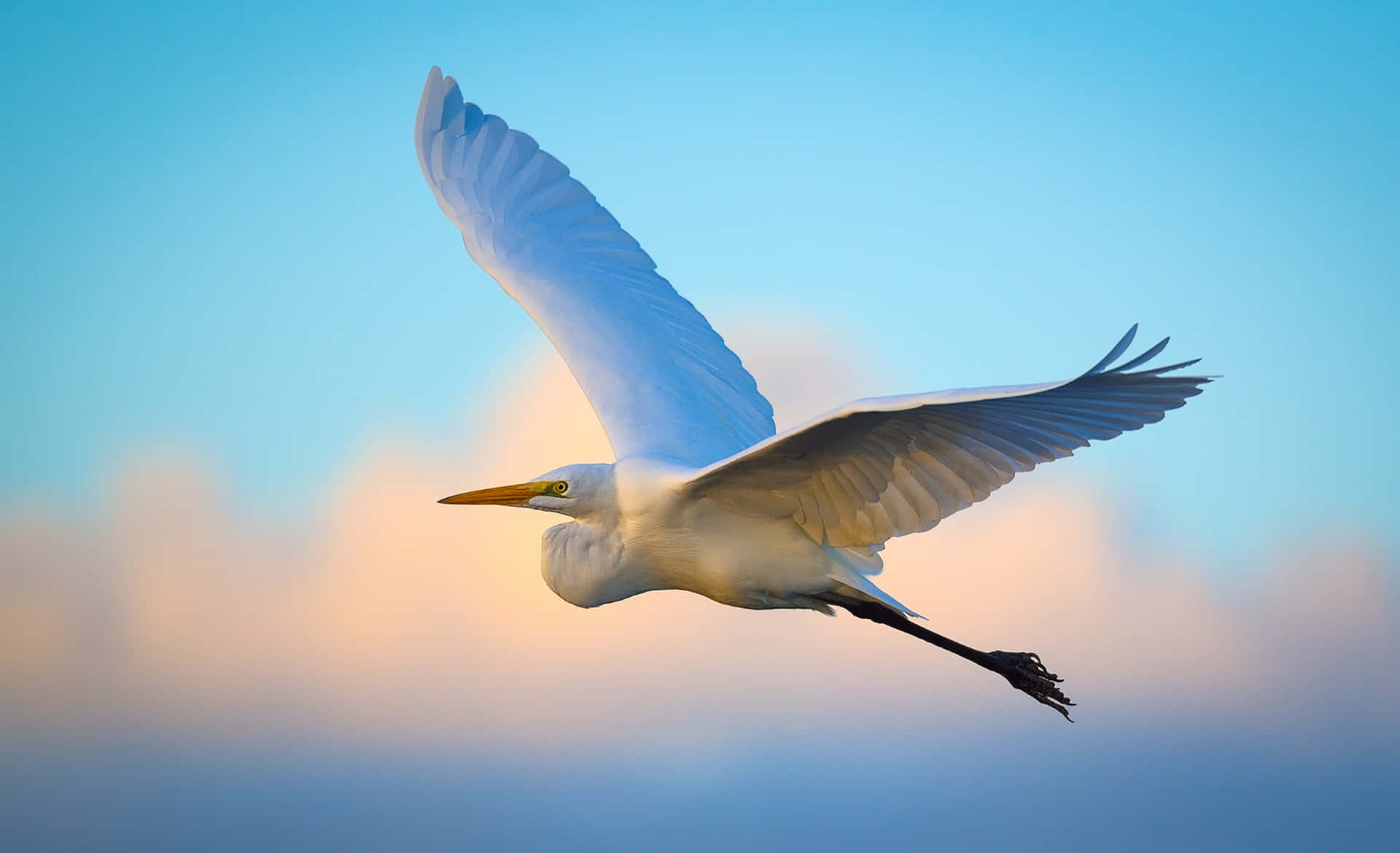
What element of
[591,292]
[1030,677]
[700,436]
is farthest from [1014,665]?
[591,292]

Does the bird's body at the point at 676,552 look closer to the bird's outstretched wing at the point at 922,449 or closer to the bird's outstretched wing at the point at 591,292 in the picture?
the bird's outstretched wing at the point at 922,449

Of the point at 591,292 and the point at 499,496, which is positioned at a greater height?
the point at 591,292

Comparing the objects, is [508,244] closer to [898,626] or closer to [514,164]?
[514,164]

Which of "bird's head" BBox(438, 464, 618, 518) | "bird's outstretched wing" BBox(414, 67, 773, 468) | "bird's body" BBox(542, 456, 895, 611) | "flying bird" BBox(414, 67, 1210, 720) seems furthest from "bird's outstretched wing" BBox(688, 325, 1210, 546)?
"bird's outstretched wing" BBox(414, 67, 773, 468)

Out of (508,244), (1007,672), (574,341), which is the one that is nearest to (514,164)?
(508,244)

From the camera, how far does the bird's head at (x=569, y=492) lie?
25.4 ft

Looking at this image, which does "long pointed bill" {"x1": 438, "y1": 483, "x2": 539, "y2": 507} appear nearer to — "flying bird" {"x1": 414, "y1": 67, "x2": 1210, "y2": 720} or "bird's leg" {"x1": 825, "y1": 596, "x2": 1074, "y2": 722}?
"flying bird" {"x1": 414, "y1": 67, "x2": 1210, "y2": 720}

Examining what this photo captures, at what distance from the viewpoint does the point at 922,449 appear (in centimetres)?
670

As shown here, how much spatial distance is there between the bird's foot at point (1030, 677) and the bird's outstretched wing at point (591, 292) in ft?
7.88

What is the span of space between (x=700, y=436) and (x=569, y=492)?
1419mm

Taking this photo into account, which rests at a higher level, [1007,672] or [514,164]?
[514,164]

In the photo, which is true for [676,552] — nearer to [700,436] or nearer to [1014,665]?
[700,436]

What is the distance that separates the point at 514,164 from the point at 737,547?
464cm

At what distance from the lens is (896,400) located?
233 inches
